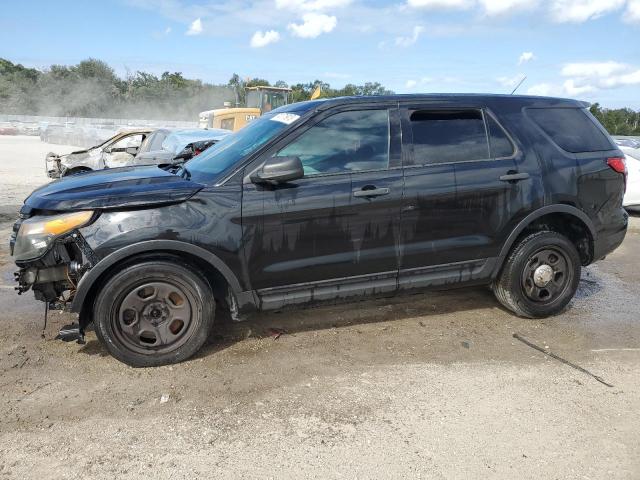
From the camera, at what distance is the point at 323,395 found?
11.1ft

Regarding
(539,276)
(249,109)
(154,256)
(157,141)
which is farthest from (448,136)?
(249,109)

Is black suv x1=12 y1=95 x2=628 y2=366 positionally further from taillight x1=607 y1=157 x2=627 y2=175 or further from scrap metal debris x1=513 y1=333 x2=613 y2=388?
scrap metal debris x1=513 y1=333 x2=613 y2=388

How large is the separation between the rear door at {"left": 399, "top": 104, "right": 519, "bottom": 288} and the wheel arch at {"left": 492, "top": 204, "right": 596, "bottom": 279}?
0.45 feet

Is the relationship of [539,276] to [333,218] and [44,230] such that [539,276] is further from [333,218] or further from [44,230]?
[44,230]

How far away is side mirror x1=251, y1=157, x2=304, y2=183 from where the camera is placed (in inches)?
142

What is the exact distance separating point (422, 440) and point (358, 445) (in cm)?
36

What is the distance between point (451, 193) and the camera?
163 inches

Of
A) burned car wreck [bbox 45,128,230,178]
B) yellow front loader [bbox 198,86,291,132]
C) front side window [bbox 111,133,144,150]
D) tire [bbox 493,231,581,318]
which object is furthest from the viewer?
yellow front loader [bbox 198,86,291,132]

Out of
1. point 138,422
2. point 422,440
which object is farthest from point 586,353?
point 138,422

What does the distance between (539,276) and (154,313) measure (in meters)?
3.20

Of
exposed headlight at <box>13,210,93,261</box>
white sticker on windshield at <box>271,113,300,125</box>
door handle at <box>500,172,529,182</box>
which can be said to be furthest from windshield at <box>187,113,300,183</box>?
door handle at <box>500,172,529,182</box>

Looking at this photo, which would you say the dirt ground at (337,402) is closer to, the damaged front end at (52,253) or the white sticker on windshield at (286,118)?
the damaged front end at (52,253)

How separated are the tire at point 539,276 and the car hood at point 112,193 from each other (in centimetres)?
272

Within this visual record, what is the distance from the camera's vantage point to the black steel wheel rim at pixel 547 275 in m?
4.60
